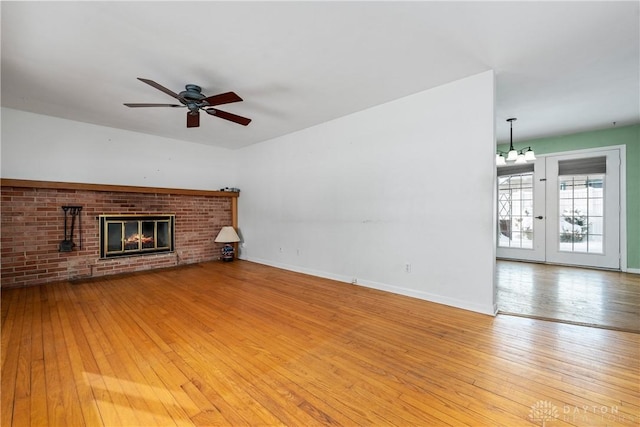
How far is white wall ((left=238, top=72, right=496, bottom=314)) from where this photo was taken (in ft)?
9.76

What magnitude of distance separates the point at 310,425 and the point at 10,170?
5.61 m

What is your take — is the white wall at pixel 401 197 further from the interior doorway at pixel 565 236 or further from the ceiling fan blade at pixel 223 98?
the ceiling fan blade at pixel 223 98

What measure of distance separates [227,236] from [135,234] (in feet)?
5.59

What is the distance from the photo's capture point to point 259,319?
2779mm

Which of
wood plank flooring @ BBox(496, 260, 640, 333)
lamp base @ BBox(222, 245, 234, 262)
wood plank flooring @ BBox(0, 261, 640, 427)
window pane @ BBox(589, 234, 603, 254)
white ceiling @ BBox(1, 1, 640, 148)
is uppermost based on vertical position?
white ceiling @ BBox(1, 1, 640, 148)

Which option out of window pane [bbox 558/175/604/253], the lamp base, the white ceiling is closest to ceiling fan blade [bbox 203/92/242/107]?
the white ceiling

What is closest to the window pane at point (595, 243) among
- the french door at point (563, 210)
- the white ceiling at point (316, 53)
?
the french door at point (563, 210)

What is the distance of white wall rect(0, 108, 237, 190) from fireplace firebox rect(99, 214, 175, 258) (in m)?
0.70

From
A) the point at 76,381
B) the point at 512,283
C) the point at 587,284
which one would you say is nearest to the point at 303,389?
the point at 76,381

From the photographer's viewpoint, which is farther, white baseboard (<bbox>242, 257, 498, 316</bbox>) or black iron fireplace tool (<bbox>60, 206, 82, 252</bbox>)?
black iron fireplace tool (<bbox>60, 206, 82, 252</bbox>)

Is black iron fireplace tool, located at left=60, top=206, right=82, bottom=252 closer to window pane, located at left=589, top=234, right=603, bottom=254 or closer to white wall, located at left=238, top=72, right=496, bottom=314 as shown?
white wall, located at left=238, top=72, right=496, bottom=314

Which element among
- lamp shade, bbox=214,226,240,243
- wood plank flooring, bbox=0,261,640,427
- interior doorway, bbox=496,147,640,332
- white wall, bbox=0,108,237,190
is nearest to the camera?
wood plank flooring, bbox=0,261,640,427

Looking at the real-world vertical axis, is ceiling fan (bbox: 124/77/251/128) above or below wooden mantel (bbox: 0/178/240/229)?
above

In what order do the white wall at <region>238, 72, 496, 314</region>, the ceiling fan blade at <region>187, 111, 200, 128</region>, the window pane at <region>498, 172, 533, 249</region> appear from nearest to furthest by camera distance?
the white wall at <region>238, 72, 496, 314</region> → the ceiling fan blade at <region>187, 111, 200, 128</region> → the window pane at <region>498, 172, 533, 249</region>
